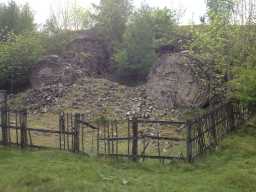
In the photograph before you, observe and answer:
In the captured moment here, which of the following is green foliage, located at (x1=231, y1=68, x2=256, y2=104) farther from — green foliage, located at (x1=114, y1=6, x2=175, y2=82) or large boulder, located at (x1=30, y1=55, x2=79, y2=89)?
large boulder, located at (x1=30, y1=55, x2=79, y2=89)

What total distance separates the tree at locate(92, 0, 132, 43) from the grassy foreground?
14006mm

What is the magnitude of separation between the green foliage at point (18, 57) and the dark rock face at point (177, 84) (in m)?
7.10

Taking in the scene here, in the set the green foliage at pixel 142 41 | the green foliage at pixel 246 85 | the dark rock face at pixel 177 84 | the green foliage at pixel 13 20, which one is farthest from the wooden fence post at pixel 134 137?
the green foliage at pixel 13 20

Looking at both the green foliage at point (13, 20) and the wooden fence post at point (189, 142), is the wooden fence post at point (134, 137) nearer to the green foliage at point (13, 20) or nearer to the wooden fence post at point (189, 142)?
the wooden fence post at point (189, 142)

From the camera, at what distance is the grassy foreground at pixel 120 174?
6621mm

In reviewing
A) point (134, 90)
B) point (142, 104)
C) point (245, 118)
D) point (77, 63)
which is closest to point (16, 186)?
point (245, 118)

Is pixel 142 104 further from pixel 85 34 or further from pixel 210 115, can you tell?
pixel 85 34

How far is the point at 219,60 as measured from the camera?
12539mm

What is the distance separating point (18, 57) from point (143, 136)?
43.3 feet

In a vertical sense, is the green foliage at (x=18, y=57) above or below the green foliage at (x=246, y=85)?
above

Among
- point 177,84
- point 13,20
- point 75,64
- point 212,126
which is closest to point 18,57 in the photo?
point 75,64

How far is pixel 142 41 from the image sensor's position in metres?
18.7

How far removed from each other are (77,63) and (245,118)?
11.3 metres

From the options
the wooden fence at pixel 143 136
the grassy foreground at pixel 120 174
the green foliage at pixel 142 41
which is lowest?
the grassy foreground at pixel 120 174
